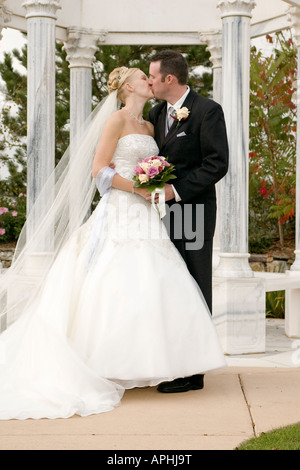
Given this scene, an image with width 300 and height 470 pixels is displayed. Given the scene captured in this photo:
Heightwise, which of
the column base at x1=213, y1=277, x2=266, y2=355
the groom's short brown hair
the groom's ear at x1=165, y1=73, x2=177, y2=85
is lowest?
the column base at x1=213, y1=277, x2=266, y2=355

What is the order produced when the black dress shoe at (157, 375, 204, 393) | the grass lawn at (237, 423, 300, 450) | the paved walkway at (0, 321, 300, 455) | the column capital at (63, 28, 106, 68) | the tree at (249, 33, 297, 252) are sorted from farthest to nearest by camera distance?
the tree at (249, 33, 297, 252), the column capital at (63, 28, 106, 68), the black dress shoe at (157, 375, 204, 393), the paved walkway at (0, 321, 300, 455), the grass lawn at (237, 423, 300, 450)

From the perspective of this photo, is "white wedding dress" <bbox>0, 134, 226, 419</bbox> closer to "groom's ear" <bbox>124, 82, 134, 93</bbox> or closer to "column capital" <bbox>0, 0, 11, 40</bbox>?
"groom's ear" <bbox>124, 82, 134, 93</bbox>

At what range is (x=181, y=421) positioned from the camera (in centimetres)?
537

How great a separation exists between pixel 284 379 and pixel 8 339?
109 inches

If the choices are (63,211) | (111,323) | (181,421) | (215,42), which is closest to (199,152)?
(63,211)

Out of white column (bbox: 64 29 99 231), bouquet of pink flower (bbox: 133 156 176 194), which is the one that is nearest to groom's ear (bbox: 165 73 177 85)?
bouquet of pink flower (bbox: 133 156 176 194)

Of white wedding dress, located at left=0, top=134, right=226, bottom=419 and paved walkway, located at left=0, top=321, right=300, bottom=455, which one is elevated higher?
white wedding dress, located at left=0, top=134, right=226, bottom=419

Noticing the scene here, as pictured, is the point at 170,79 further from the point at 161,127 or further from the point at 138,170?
the point at 138,170

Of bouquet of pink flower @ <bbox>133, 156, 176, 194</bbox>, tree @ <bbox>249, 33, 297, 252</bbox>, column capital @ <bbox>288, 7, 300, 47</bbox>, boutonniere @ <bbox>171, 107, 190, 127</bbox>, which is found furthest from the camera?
tree @ <bbox>249, 33, 297, 252</bbox>

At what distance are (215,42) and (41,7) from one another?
368 centimetres

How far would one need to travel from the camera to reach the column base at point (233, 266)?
862 centimetres

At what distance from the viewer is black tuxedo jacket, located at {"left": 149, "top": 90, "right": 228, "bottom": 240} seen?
250 inches

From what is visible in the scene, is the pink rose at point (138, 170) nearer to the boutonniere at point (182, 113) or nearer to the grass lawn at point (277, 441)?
the boutonniere at point (182, 113)

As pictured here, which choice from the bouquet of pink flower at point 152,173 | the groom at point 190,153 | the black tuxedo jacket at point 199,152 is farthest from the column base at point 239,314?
the bouquet of pink flower at point 152,173
